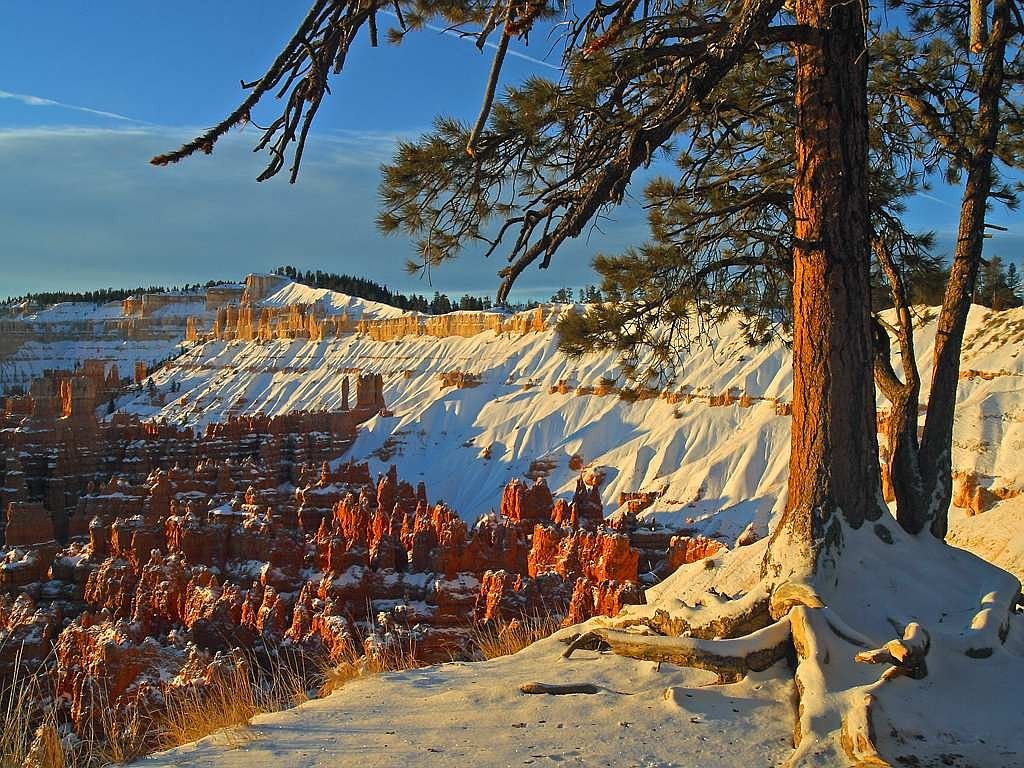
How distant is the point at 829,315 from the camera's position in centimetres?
502

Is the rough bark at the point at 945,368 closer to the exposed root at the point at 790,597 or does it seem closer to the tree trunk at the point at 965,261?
the tree trunk at the point at 965,261

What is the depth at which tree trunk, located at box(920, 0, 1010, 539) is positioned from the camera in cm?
652

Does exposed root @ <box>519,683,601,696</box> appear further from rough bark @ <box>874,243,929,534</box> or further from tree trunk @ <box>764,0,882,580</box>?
rough bark @ <box>874,243,929,534</box>

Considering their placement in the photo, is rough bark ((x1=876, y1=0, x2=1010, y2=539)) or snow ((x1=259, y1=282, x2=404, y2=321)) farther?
snow ((x1=259, y1=282, x2=404, y2=321))

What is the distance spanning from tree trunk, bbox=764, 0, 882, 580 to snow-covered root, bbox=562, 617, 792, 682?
0.52 metres

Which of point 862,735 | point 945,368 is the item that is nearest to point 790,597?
point 862,735

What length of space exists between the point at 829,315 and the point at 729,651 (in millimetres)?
2083

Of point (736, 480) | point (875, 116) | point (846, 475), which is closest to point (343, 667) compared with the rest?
point (846, 475)

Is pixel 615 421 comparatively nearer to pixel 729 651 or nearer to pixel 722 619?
pixel 722 619

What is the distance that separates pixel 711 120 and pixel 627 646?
4535mm

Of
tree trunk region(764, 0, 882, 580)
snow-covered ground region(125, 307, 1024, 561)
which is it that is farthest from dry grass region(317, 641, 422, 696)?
snow-covered ground region(125, 307, 1024, 561)

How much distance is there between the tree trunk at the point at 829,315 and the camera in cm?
498

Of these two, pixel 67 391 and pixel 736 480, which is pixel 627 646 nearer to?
pixel 736 480

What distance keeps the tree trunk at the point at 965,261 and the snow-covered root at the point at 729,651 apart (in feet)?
8.91
